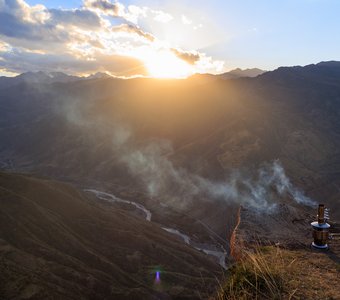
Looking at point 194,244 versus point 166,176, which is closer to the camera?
point 194,244

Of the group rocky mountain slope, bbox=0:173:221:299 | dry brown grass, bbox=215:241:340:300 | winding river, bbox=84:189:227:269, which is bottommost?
winding river, bbox=84:189:227:269

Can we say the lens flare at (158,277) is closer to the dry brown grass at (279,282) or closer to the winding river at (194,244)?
the winding river at (194,244)

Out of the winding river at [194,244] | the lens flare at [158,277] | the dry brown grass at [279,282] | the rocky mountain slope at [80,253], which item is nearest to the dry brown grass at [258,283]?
the dry brown grass at [279,282]

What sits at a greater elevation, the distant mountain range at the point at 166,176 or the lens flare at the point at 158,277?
the distant mountain range at the point at 166,176

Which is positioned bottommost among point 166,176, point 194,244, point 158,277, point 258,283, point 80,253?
point 194,244

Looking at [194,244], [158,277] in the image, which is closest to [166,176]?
[194,244]

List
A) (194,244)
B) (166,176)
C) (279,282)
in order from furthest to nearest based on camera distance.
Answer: (166,176), (194,244), (279,282)

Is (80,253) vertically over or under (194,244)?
over

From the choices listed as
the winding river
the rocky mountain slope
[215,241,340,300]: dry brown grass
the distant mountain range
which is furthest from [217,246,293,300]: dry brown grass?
the winding river

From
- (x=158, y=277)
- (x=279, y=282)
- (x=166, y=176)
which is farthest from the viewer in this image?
(x=166, y=176)

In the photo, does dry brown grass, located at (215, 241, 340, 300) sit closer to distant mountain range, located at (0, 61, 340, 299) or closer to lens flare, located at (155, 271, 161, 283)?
distant mountain range, located at (0, 61, 340, 299)

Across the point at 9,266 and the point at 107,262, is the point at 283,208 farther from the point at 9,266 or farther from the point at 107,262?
the point at 107,262

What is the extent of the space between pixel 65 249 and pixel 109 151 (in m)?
97.6

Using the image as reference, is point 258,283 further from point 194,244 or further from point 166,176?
point 166,176
